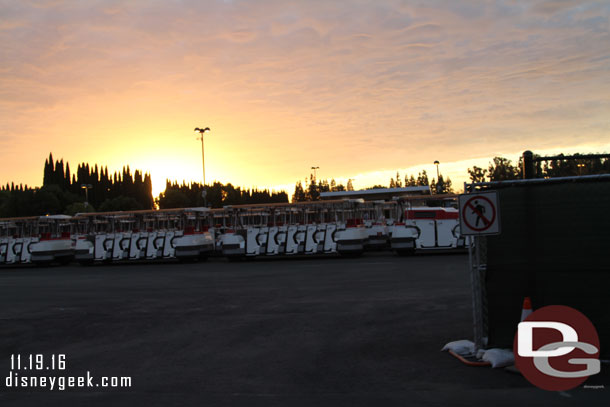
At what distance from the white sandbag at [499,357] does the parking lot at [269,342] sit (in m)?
0.13

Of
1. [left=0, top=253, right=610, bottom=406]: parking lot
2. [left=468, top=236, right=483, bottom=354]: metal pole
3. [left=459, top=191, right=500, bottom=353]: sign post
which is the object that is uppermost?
[left=459, top=191, right=500, bottom=353]: sign post

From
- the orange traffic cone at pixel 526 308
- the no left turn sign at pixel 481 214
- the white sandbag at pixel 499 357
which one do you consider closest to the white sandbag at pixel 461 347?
the white sandbag at pixel 499 357

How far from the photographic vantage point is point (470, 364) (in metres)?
7.62

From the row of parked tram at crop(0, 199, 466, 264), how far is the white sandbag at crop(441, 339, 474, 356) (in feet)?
60.2

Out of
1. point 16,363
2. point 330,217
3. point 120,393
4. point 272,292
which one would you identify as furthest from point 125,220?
point 120,393

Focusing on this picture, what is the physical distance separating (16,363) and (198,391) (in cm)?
347

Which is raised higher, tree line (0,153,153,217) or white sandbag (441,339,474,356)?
tree line (0,153,153,217)

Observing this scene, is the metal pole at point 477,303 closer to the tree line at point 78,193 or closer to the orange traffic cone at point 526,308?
the orange traffic cone at point 526,308

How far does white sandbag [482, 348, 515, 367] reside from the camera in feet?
24.6

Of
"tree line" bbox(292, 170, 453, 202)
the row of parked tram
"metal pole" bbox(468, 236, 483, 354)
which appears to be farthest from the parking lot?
"tree line" bbox(292, 170, 453, 202)

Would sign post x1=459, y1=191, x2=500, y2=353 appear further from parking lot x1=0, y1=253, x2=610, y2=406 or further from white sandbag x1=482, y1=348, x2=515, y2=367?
parking lot x1=0, y1=253, x2=610, y2=406

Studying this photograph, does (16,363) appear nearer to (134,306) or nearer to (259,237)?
(134,306)

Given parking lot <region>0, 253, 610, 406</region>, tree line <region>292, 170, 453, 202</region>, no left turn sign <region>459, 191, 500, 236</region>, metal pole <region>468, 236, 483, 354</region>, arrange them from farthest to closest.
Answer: tree line <region>292, 170, 453, 202</region>, metal pole <region>468, 236, 483, 354</region>, no left turn sign <region>459, 191, 500, 236</region>, parking lot <region>0, 253, 610, 406</region>

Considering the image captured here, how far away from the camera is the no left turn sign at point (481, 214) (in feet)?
25.1
